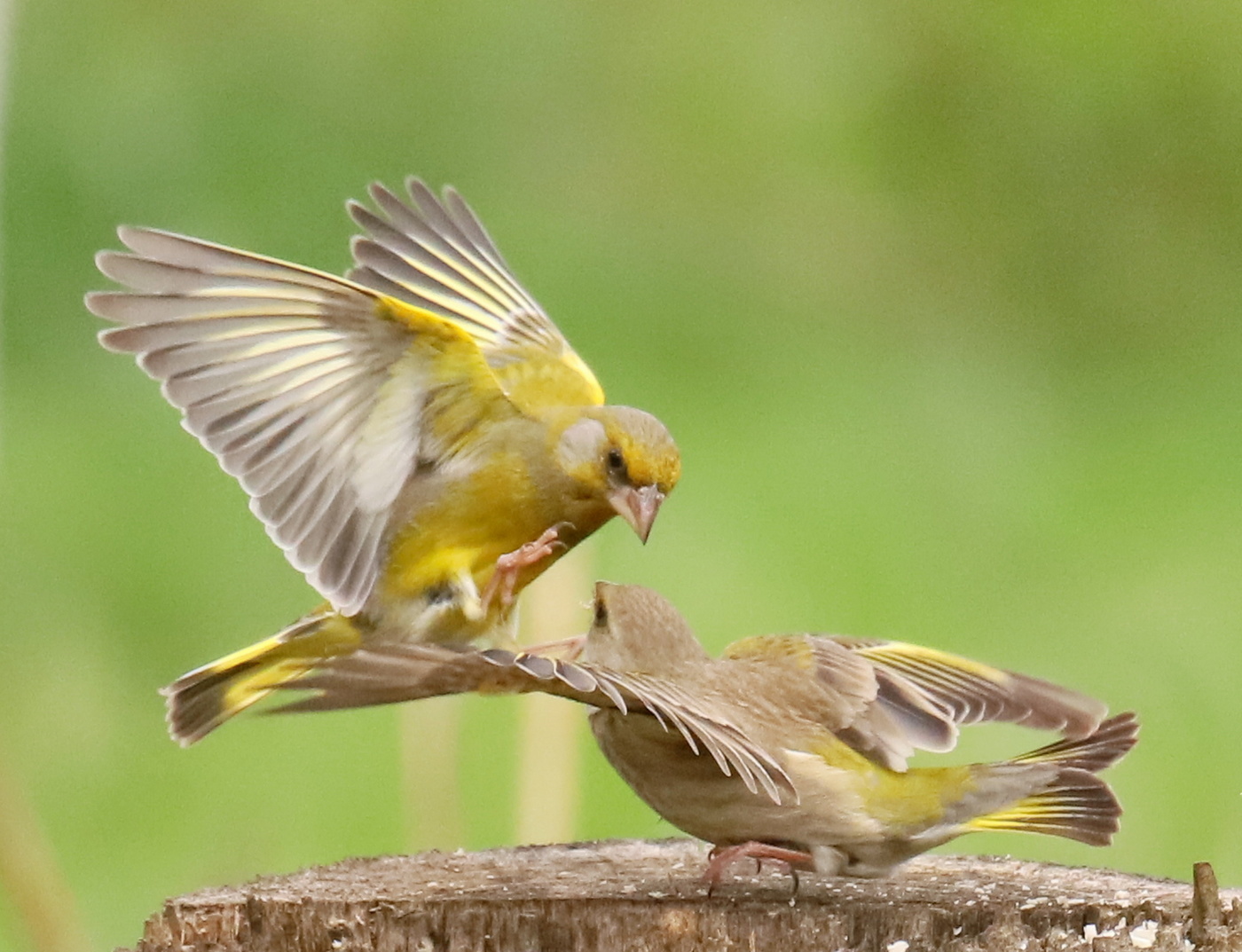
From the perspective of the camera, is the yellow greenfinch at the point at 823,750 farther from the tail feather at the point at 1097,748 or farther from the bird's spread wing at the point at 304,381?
the bird's spread wing at the point at 304,381

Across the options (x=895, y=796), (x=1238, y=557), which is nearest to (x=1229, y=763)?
(x=1238, y=557)

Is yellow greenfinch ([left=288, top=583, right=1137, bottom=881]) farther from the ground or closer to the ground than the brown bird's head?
closer to the ground

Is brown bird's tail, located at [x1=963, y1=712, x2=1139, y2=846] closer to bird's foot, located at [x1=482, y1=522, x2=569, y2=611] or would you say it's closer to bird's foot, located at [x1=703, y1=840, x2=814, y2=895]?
bird's foot, located at [x1=703, y1=840, x2=814, y2=895]

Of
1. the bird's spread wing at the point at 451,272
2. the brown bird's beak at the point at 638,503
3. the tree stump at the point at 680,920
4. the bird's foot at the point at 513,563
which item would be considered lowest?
the tree stump at the point at 680,920

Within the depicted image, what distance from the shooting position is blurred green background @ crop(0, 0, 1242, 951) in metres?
8.65

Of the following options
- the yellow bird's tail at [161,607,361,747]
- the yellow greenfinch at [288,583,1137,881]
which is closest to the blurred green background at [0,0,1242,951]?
the yellow bird's tail at [161,607,361,747]

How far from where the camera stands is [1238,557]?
10.8 m

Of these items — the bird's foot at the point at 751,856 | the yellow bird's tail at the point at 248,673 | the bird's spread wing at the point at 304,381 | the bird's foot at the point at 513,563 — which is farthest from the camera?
the yellow bird's tail at the point at 248,673

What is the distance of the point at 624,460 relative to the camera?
4941 millimetres

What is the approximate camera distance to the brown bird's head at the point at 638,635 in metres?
4.18

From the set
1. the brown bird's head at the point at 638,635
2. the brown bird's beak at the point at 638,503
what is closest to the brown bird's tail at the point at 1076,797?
the brown bird's head at the point at 638,635

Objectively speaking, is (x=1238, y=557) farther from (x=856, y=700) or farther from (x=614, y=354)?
(x=856, y=700)

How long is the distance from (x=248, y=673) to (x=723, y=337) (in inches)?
319

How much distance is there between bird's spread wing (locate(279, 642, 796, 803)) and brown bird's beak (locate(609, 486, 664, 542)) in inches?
46.7
